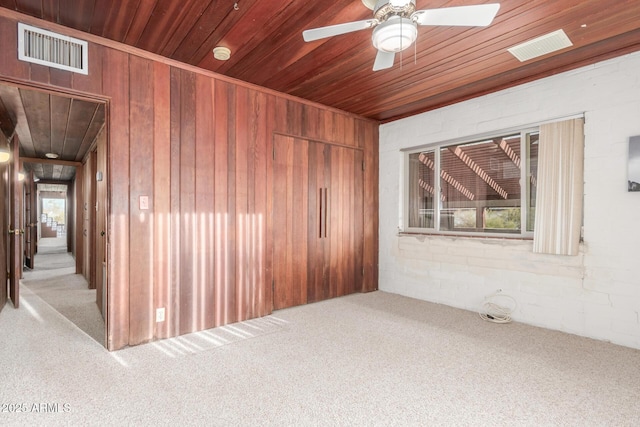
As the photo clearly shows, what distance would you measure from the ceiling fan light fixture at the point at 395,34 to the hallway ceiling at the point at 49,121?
2.72 m

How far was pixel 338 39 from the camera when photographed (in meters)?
2.61

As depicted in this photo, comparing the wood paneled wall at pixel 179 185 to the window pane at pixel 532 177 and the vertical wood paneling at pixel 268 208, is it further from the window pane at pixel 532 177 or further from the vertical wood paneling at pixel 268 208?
the window pane at pixel 532 177

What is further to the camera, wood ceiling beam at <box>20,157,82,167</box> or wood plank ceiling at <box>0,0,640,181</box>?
wood ceiling beam at <box>20,157,82,167</box>

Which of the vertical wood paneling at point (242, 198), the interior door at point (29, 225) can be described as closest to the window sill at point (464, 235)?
the vertical wood paneling at point (242, 198)

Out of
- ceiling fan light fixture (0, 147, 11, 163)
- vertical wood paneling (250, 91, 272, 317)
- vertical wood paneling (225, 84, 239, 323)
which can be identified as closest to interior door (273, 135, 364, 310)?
vertical wood paneling (250, 91, 272, 317)

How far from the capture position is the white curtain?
3096mm

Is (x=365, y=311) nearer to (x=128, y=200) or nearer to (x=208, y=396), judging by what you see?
(x=208, y=396)

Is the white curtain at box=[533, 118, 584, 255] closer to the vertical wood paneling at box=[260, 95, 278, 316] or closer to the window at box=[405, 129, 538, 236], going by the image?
the window at box=[405, 129, 538, 236]

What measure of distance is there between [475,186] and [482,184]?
0.28 ft

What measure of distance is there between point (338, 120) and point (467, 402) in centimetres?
346

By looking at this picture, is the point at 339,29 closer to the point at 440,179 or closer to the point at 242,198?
the point at 242,198

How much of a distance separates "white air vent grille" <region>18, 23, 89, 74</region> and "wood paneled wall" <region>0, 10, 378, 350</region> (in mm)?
47

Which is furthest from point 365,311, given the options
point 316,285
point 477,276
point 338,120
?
point 338,120

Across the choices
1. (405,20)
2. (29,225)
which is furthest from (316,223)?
(29,225)
